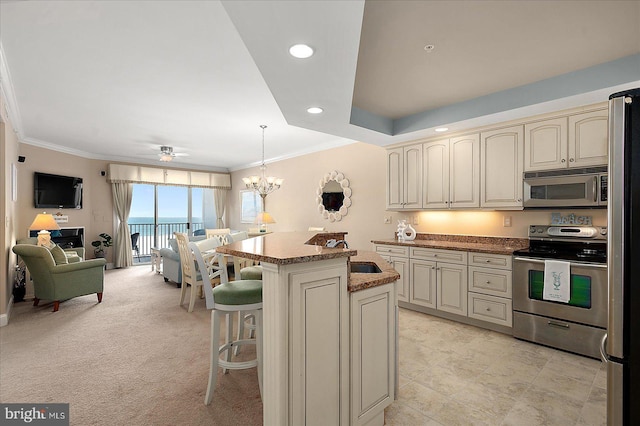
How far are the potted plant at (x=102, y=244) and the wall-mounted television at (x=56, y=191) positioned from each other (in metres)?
0.83

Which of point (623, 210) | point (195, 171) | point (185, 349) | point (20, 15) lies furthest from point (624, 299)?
point (195, 171)

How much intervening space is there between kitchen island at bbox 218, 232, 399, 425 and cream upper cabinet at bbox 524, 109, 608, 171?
8.27 ft

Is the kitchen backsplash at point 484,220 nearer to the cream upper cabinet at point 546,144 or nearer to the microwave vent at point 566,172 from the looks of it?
the microwave vent at point 566,172

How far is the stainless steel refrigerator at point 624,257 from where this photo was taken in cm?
104

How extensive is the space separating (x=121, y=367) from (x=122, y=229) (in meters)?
5.68

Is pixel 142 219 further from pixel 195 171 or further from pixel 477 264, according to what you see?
pixel 477 264

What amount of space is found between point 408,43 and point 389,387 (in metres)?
2.46

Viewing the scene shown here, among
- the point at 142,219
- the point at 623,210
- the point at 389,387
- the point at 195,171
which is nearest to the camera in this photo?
the point at 623,210

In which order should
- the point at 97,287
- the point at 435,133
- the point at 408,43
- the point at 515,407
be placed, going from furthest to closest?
1. the point at 97,287
2. the point at 435,133
3. the point at 408,43
4. the point at 515,407

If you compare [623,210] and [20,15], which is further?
[20,15]

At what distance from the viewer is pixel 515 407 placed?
2.08 m

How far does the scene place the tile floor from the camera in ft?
6.52

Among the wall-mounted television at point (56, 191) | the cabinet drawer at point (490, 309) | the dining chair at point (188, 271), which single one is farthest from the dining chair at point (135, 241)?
the cabinet drawer at point (490, 309)

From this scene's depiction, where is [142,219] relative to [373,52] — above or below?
below
